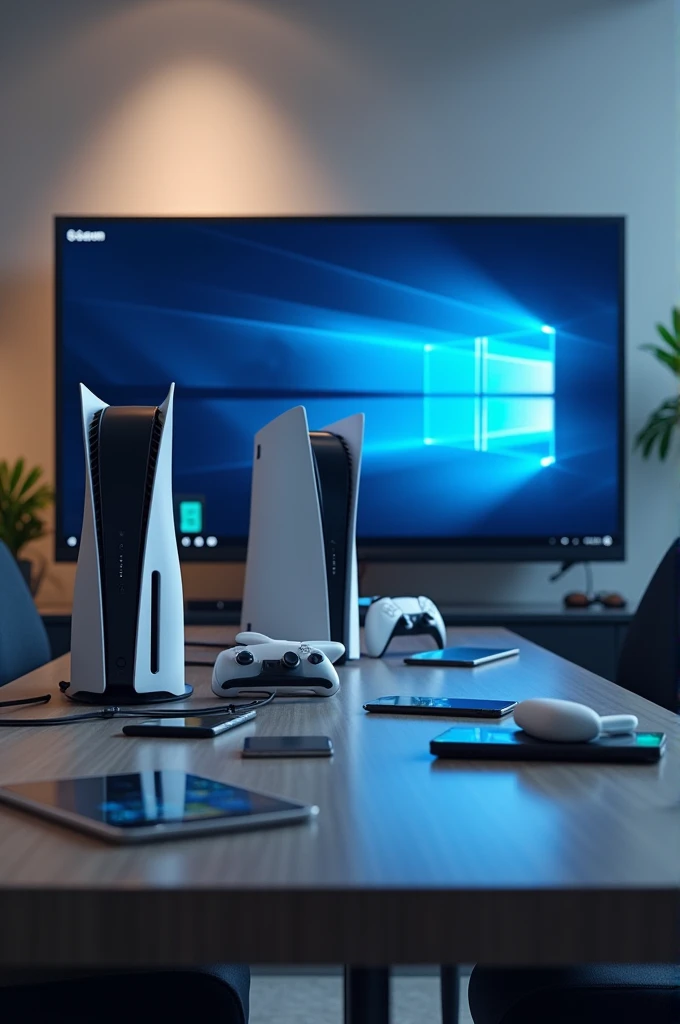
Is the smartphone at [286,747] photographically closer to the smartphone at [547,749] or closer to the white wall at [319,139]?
the smartphone at [547,749]

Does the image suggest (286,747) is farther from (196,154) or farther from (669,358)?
(196,154)

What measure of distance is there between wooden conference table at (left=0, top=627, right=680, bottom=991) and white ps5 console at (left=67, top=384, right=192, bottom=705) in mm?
507

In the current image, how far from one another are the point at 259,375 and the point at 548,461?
96cm

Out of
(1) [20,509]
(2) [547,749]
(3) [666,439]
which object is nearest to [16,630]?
(2) [547,749]

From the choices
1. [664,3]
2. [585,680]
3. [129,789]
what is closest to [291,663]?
[585,680]

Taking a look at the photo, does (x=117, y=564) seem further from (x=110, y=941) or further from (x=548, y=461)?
(x=548, y=461)

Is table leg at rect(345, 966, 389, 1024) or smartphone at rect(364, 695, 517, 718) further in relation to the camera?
smartphone at rect(364, 695, 517, 718)

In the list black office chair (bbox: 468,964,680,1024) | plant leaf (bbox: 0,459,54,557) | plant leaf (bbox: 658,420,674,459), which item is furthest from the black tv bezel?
black office chair (bbox: 468,964,680,1024)

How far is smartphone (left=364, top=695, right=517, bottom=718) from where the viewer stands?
114cm

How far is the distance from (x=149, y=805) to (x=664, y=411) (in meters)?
3.22

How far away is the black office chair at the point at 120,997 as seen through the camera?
0.91m

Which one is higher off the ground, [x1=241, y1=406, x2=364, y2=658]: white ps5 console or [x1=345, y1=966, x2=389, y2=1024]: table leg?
[x1=241, y1=406, x2=364, y2=658]: white ps5 console

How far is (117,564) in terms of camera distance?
1.30m

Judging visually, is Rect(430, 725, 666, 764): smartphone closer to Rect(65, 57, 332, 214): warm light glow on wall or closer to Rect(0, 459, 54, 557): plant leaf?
Rect(0, 459, 54, 557): plant leaf
